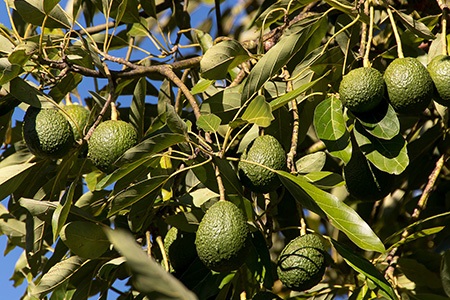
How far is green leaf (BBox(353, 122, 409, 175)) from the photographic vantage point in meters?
1.68

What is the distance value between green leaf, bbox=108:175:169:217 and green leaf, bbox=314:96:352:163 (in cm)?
37

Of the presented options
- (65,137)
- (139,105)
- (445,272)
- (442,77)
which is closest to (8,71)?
(65,137)

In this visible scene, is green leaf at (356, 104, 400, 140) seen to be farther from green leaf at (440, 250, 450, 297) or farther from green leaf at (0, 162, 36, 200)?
green leaf at (0, 162, 36, 200)

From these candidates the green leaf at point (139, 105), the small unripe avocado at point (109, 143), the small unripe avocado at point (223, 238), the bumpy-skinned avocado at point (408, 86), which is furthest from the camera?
the green leaf at point (139, 105)

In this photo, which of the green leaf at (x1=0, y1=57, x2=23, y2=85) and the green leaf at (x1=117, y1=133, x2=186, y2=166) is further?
the green leaf at (x1=0, y1=57, x2=23, y2=85)

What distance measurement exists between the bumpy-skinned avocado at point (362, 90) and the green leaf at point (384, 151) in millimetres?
73

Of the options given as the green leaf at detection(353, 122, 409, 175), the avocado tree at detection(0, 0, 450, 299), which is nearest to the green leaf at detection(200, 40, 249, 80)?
the avocado tree at detection(0, 0, 450, 299)

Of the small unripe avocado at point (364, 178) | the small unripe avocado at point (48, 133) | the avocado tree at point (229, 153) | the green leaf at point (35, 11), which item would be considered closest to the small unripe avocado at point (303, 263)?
the avocado tree at point (229, 153)

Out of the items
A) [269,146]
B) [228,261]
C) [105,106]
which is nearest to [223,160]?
[269,146]

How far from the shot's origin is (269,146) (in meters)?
1.67

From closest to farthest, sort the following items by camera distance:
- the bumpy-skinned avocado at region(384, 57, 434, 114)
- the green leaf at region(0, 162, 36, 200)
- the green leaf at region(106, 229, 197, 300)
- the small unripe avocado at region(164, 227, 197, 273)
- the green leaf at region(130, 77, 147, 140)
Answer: the green leaf at region(106, 229, 197, 300)
the bumpy-skinned avocado at region(384, 57, 434, 114)
the small unripe avocado at region(164, 227, 197, 273)
the green leaf at region(0, 162, 36, 200)
the green leaf at region(130, 77, 147, 140)

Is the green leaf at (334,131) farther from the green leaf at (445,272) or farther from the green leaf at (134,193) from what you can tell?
the green leaf at (445,272)

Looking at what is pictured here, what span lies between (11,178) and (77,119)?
9.3 inches

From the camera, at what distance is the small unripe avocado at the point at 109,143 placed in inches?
69.0
